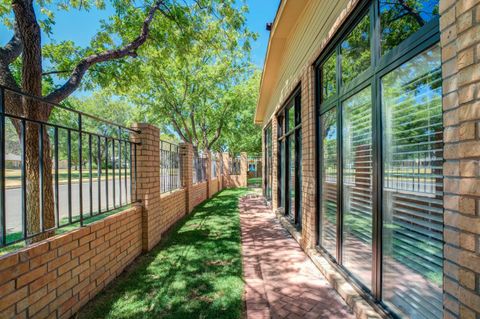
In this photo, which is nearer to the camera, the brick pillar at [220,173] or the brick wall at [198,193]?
the brick wall at [198,193]

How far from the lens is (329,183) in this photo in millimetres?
3543

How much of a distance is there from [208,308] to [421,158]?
224 cm

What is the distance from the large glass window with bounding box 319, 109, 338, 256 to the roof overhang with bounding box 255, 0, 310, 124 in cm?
202

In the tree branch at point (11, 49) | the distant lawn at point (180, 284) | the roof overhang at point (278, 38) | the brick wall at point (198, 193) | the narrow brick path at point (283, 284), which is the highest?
the roof overhang at point (278, 38)

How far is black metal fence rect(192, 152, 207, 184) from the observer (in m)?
9.29

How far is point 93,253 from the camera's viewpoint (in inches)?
113

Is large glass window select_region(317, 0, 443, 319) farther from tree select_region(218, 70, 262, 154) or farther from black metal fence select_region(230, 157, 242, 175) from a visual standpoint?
tree select_region(218, 70, 262, 154)

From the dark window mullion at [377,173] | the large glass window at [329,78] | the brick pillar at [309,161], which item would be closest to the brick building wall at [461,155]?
the dark window mullion at [377,173]

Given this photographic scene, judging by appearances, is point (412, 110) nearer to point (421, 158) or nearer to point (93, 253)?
point (421, 158)

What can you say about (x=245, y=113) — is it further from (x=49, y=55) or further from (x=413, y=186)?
(x=413, y=186)

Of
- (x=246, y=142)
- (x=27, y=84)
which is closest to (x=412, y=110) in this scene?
(x=27, y=84)

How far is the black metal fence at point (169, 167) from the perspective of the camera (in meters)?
5.68

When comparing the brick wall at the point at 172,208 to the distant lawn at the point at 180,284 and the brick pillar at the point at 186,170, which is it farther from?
the distant lawn at the point at 180,284

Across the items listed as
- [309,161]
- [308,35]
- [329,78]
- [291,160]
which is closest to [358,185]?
[309,161]
